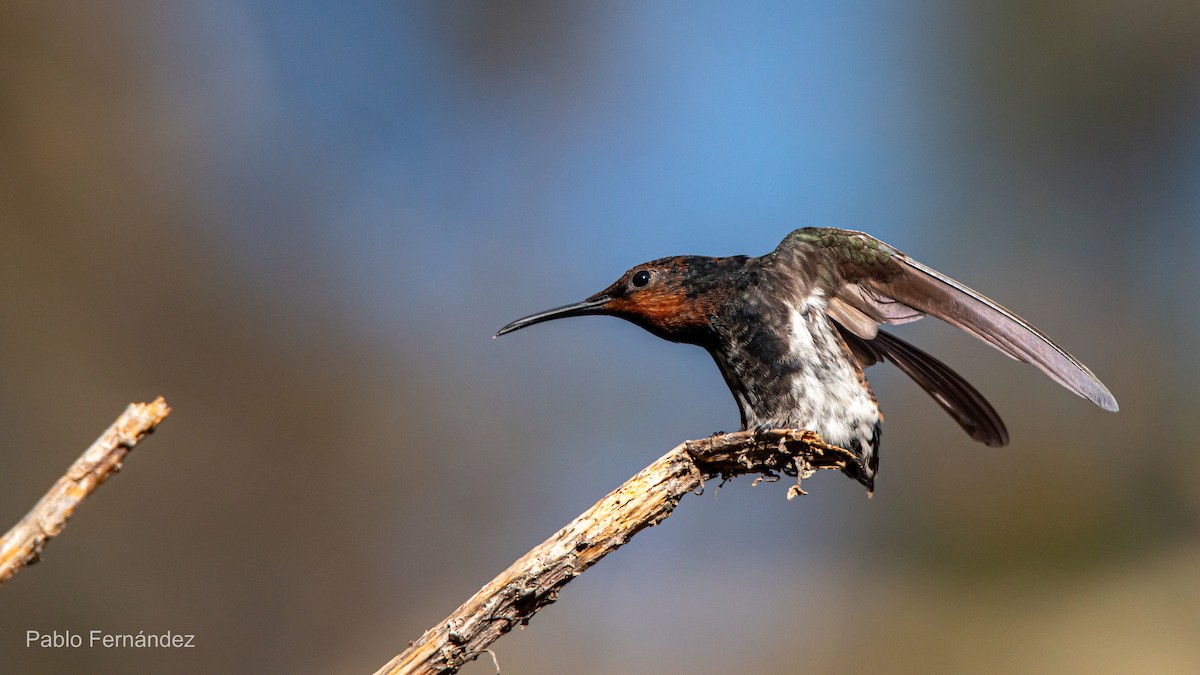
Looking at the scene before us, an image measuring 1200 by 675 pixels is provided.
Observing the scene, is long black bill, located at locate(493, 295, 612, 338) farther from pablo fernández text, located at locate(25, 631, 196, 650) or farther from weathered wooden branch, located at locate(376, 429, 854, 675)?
pablo fernández text, located at locate(25, 631, 196, 650)

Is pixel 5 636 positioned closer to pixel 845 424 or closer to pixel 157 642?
pixel 157 642

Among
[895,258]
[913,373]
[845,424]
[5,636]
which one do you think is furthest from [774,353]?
[5,636]

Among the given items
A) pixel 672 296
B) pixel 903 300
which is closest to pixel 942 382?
pixel 903 300

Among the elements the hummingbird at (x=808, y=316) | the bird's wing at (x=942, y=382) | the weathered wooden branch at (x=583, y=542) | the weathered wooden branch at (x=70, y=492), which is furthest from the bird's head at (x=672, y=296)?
the weathered wooden branch at (x=70, y=492)

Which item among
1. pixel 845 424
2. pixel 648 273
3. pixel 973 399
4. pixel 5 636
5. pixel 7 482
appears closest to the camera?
pixel 845 424

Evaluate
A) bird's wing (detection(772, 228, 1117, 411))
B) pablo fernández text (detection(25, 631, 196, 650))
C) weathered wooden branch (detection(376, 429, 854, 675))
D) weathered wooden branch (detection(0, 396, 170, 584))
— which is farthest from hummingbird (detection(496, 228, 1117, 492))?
pablo fernández text (detection(25, 631, 196, 650))

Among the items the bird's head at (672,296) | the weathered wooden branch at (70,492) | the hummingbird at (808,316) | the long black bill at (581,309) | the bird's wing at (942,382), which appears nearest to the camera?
the weathered wooden branch at (70,492)

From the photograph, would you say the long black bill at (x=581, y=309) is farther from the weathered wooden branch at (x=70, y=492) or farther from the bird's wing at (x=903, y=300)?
the weathered wooden branch at (x=70, y=492)

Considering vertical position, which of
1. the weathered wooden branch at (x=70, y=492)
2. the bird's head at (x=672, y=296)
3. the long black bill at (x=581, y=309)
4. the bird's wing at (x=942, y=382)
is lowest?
the weathered wooden branch at (x=70, y=492)
